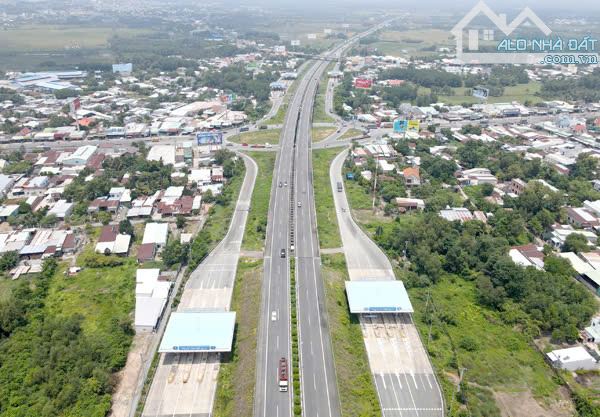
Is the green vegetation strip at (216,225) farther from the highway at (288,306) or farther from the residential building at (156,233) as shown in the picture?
the highway at (288,306)

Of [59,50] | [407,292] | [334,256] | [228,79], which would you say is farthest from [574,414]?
[59,50]

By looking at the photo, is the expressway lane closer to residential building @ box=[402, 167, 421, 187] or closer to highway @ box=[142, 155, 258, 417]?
highway @ box=[142, 155, 258, 417]

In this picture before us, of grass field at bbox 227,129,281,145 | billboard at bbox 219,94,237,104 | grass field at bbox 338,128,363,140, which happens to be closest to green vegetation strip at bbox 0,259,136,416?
grass field at bbox 227,129,281,145

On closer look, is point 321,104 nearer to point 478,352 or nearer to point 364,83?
point 364,83

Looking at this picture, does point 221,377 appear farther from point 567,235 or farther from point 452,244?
point 567,235

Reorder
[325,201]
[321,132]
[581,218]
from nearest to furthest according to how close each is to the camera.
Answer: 1. [581,218]
2. [325,201]
3. [321,132]

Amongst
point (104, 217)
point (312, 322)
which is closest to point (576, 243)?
point (312, 322)
